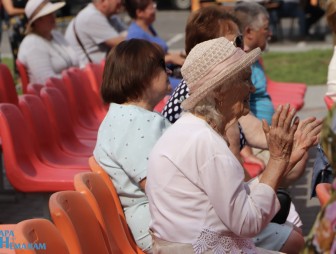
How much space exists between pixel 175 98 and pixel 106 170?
829 mm

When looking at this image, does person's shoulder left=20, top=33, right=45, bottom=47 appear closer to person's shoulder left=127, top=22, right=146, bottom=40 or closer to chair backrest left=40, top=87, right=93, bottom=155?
person's shoulder left=127, top=22, right=146, bottom=40

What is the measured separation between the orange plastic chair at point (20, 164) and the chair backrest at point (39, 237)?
2.42 meters

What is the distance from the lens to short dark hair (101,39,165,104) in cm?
471

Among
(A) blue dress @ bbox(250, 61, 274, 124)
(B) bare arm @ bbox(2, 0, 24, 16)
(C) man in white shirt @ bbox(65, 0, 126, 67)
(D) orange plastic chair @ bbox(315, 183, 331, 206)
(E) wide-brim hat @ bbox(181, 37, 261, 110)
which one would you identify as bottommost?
(B) bare arm @ bbox(2, 0, 24, 16)

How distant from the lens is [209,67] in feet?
12.3

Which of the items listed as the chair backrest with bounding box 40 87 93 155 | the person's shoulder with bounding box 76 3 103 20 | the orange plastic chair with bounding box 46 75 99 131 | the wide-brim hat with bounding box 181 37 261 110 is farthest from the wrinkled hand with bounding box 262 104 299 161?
the person's shoulder with bounding box 76 3 103 20

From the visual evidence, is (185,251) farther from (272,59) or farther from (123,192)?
(272,59)

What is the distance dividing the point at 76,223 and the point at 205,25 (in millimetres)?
1987

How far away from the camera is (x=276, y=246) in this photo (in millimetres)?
4465

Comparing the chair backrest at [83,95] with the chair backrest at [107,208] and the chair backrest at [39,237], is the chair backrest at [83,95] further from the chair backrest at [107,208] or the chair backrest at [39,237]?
the chair backrest at [39,237]

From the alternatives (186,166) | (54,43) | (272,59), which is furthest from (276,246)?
(272,59)

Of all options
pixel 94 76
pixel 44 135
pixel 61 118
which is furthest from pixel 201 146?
pixel 94 76

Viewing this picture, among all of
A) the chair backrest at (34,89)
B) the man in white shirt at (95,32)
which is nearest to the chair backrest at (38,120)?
the chair backrest at (34,89)

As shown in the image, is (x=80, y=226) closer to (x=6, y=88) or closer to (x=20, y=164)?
(x=20, y=164)
